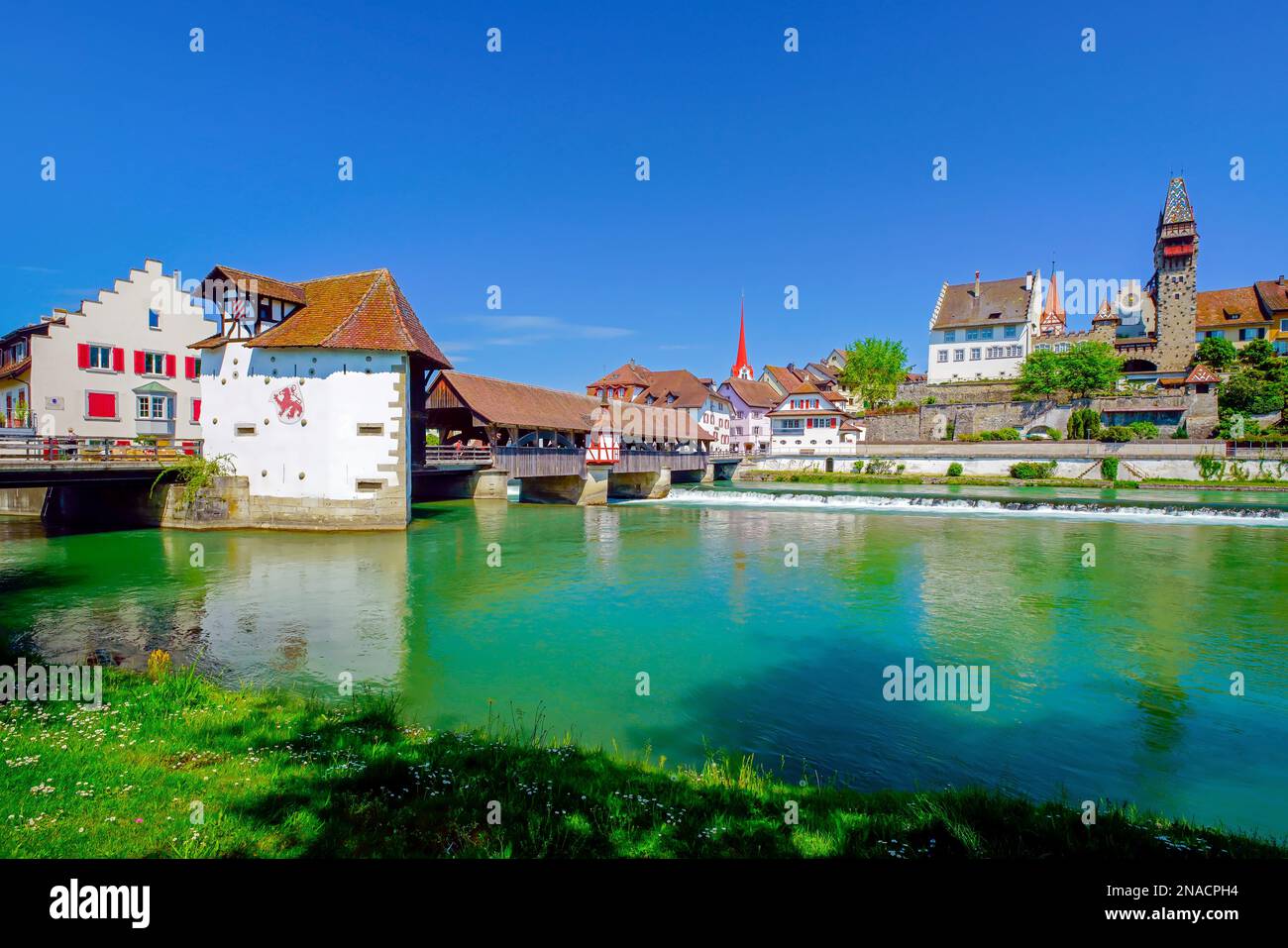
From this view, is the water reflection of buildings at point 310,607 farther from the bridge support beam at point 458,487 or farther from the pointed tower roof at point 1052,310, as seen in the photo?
the pointed tower roof at point 1052,310

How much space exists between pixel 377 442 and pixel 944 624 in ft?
61.1

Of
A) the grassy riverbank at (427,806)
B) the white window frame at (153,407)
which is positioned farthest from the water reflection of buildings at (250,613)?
the white window frame at (153,407)

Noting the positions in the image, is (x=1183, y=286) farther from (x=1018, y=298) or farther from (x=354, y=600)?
(x=354, y=600)

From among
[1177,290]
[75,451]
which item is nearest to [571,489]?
[75,451]

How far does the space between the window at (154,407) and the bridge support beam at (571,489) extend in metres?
17.1

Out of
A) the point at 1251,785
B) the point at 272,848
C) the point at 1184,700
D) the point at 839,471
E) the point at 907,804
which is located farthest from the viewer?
the point at 839,471

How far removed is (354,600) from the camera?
557 inches

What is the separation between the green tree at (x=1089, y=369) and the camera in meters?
53.7

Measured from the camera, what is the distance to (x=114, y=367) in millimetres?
29109

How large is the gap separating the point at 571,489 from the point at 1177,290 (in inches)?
2308

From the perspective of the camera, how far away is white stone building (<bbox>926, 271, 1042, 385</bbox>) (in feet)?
205

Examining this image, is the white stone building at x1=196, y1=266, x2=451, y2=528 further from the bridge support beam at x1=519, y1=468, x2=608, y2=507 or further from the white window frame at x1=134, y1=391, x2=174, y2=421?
the bridge support beam at x1=519, y1=468, x2=608, y2=507
